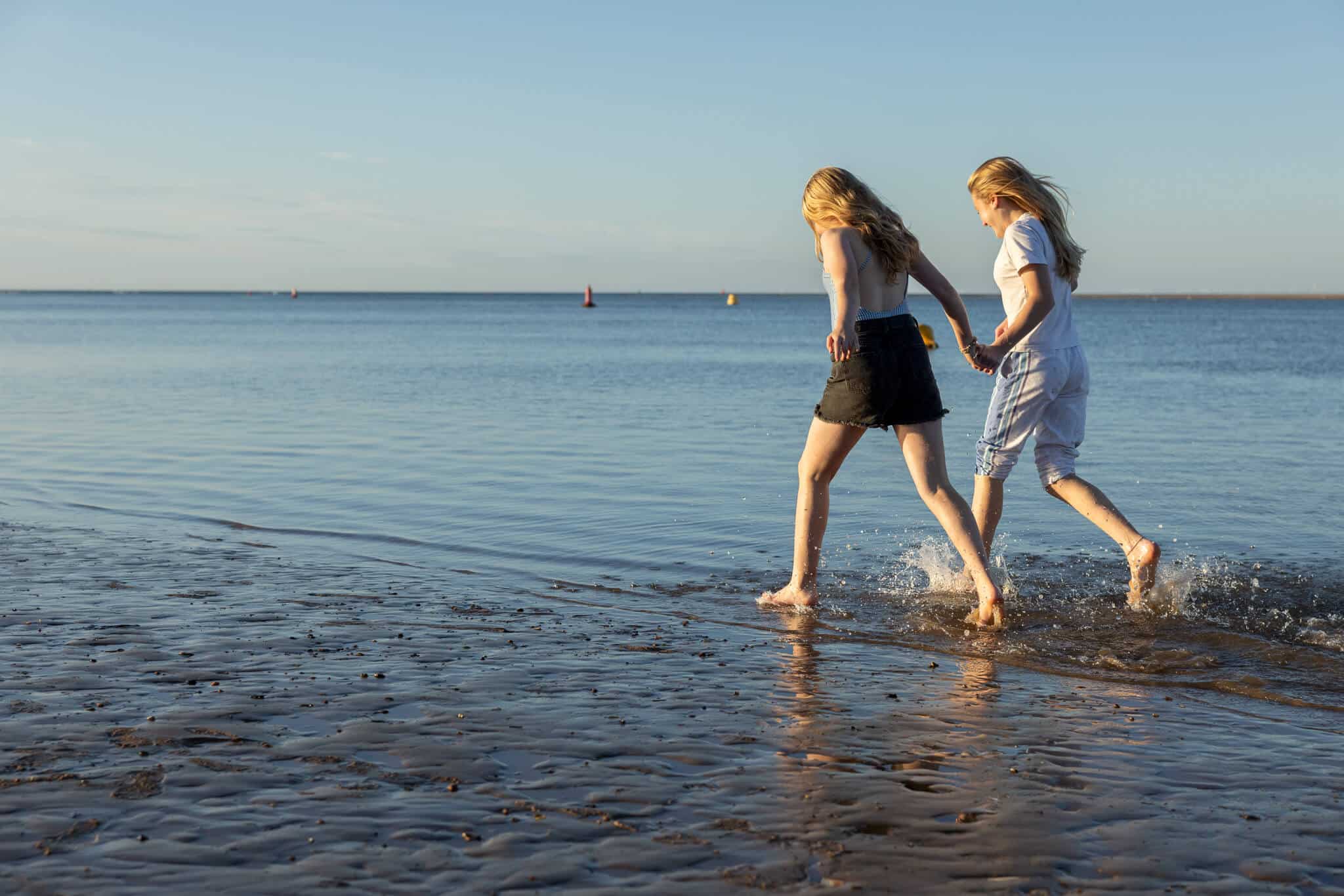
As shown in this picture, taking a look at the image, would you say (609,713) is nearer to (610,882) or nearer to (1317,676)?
(610,882)

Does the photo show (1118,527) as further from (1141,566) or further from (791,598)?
(791,598)

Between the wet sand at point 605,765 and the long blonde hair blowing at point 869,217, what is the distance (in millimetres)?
1804

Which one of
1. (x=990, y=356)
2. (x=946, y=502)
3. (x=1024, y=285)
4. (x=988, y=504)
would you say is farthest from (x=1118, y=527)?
(x=1024, y=285)

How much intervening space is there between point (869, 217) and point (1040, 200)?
887mm

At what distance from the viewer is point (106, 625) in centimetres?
528

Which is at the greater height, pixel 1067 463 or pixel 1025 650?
pixel 1067 463

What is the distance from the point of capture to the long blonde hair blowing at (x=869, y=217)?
Answer: 217 inches

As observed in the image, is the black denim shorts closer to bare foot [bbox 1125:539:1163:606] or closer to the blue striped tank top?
the blue striped tank top

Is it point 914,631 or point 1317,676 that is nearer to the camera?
point 1317,676

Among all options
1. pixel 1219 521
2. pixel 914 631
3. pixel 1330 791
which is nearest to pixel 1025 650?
pixel 914 631

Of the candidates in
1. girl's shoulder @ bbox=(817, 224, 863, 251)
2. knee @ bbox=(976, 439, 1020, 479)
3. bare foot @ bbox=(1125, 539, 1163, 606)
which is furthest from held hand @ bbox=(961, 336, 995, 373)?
bare foot @ bbox=(1125, 539, 1163, 606)

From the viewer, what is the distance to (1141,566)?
6059mm

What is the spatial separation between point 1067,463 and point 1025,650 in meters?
1.24

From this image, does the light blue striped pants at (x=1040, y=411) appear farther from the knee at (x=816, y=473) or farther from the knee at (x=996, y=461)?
the knee at (x=816, y=473)
